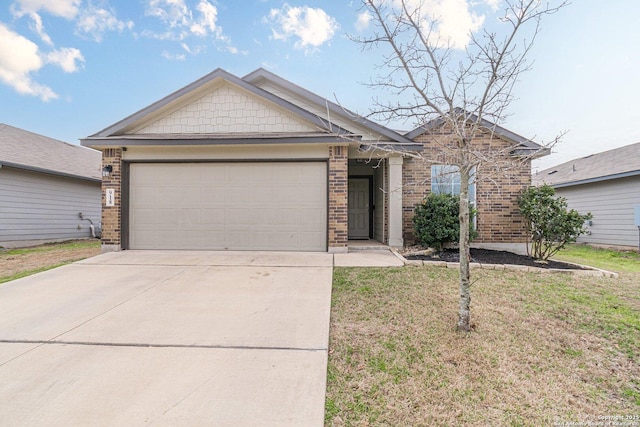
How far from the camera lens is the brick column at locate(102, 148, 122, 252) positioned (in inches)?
307

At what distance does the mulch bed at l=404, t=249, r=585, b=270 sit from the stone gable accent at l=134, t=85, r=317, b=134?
5.33 metres

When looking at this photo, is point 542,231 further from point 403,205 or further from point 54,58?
point 54,58


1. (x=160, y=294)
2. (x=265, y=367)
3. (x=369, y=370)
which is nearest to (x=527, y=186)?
(x=369, y=370)

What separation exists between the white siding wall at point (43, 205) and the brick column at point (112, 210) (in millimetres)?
6168

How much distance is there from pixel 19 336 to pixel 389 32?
5.62 metres

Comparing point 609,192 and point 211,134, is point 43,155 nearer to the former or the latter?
point 211,134

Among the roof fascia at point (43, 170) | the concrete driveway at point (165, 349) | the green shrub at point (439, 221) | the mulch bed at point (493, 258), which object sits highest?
the roof fascia at point (43, 170)

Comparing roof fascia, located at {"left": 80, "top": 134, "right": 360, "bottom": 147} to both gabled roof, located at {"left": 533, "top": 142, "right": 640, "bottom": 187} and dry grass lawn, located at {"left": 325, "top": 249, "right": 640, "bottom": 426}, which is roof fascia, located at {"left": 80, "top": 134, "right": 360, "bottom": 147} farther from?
gabled roof, located at {"left": 533, "top": 142, "right": 640, "bottom": 187}

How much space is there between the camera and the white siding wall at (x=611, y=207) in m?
11.0

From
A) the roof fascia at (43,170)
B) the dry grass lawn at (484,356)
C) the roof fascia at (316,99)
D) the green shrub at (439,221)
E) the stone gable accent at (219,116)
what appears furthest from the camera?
the roof fascia at (43,170)

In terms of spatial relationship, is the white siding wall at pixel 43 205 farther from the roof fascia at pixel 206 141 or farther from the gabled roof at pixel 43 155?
the roof fascia at pixel 206 141

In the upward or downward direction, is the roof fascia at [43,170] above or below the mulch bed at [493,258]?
above

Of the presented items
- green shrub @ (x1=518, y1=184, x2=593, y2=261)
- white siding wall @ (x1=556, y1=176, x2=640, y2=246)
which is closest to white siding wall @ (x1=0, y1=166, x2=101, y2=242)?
green shrub @ (x1=518, y1=184, x2=593, y2=261)

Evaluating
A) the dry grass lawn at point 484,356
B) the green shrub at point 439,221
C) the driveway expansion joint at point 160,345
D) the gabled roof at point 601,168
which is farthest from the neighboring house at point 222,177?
the gabled roof at point 601,168
